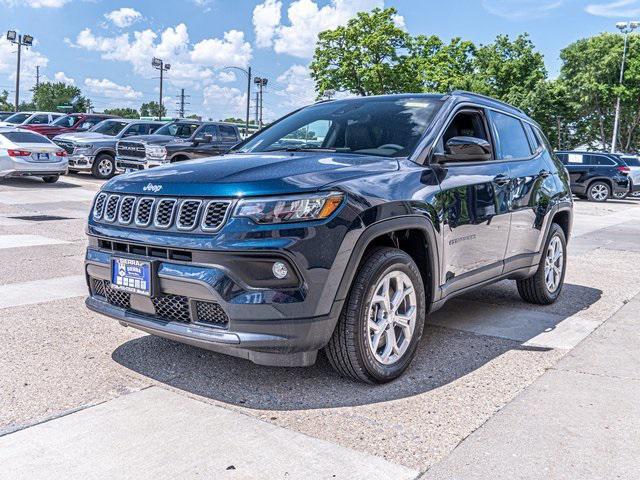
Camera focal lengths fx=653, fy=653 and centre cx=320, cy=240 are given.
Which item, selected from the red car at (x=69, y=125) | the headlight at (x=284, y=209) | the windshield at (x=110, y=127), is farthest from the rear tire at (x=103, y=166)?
the headlight at (x=284, y=209)

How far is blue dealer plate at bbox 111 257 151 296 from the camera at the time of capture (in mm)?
3484

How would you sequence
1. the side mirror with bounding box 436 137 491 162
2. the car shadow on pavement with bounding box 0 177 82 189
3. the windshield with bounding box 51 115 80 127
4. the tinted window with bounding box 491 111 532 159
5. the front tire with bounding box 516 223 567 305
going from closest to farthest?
the side mirror with bounding box 436 137 491 162, the tinted window with bounding box 491 111 532 159, the front tire with bounding box 516 223 567 305, the car shadow on pavement with bounding box 0 177 82 189, the windshield with bounding box 51 115 80 127

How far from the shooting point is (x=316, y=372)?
399 centimetres

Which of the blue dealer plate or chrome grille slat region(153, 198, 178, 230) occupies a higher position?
chrome grille slat region(153, 198, 178, 230)

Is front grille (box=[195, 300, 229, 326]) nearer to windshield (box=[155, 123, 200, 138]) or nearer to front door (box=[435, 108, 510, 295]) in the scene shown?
front door (box=[435, 108, 510, 295])

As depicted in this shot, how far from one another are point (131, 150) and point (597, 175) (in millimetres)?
15937

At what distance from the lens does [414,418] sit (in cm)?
337

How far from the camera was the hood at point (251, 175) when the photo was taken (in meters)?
3.34

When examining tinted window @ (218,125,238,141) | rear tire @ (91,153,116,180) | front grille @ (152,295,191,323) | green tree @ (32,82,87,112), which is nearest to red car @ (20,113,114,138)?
rear tire @ (91,153,116,180)

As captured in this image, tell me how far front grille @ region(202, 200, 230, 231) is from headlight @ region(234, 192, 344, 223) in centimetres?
8

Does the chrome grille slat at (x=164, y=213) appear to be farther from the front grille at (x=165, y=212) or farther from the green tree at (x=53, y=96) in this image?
the green tree at (x=53, y=96)

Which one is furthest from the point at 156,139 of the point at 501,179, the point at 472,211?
the point at 472,211

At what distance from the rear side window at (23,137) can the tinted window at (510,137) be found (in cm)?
1506

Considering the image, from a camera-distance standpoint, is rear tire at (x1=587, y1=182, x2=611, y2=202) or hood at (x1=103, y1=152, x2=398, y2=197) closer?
hood at (x1=103, y1=152, x2=398, y2=197)
